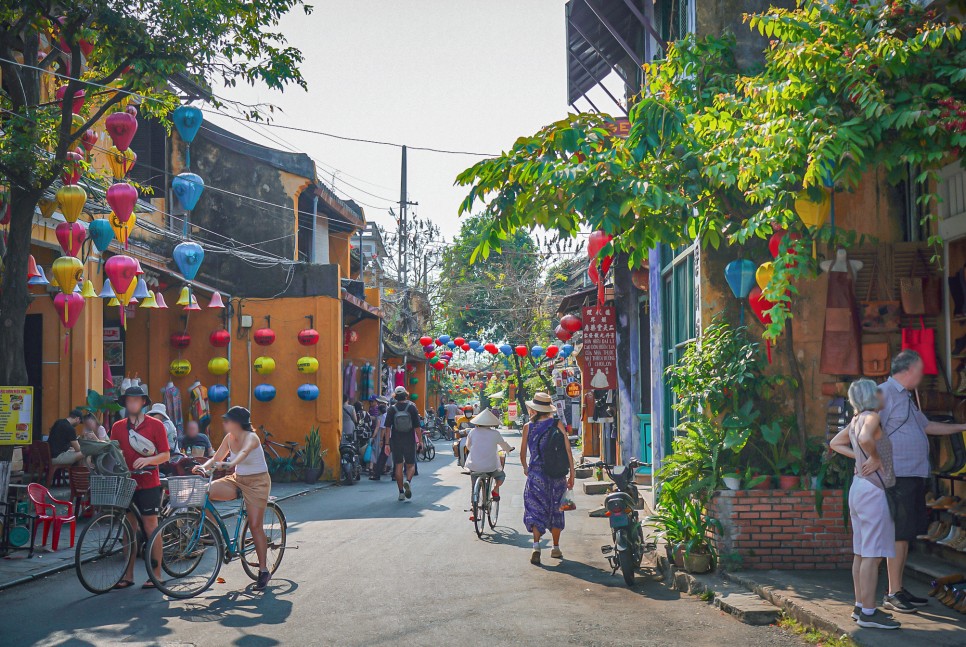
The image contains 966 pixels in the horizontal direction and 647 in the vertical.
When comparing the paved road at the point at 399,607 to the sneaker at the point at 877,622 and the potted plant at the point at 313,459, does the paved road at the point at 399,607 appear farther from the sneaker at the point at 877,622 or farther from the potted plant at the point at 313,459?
the potted plant at the point at 313,459

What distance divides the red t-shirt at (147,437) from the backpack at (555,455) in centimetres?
412

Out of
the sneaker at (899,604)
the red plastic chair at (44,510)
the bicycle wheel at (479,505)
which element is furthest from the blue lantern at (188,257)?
the sneaker at (899,604)

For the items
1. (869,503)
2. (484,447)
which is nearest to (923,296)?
(869,503)

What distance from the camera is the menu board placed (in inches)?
387

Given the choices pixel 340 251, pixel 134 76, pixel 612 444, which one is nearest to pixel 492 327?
pixel 340 251

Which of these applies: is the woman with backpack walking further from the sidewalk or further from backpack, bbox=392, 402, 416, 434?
backpack, bbox=392, 402, 416, 434

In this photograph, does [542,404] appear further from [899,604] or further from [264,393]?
[264,393]

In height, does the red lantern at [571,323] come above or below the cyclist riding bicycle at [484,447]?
above

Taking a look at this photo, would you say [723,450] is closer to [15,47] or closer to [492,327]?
[15,47]

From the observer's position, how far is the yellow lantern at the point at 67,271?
36.5 ft

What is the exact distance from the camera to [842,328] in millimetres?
8820

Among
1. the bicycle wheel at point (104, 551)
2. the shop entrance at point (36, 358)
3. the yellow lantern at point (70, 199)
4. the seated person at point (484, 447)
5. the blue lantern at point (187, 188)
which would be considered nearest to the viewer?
the bicycle wheel at point (104, 551)

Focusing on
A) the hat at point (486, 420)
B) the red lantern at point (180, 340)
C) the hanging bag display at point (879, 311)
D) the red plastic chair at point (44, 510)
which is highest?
the red lantern at point (180, 340)

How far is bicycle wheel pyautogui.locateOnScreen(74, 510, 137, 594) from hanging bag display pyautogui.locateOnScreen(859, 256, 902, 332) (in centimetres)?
746
